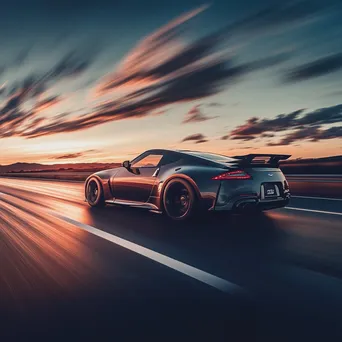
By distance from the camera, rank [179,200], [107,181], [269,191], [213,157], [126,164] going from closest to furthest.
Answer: [269,191]
[179,200]
[213,157]
[126,164]
[107,181]

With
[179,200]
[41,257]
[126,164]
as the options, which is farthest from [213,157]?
[41,257]

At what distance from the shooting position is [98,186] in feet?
31.8

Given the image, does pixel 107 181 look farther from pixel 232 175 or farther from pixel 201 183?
pixel 232 175

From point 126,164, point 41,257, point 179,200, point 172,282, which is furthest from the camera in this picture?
point 126,164

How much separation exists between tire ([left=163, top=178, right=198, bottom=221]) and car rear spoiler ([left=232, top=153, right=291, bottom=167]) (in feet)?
3.55

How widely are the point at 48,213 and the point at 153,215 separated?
2.33 meters

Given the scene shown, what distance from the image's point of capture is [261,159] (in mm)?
7543

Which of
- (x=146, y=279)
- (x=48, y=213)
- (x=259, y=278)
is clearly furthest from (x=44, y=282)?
(x=48, y=213)

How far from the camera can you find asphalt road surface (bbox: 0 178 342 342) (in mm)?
2729

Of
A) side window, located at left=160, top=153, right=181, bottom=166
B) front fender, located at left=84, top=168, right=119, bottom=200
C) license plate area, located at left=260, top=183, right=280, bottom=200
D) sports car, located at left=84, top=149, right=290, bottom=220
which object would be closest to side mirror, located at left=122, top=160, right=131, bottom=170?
sports car, located at left=84, top=149, right=290, bottom=220

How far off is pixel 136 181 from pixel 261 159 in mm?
2571

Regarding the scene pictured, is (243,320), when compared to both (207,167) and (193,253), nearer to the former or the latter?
(193,253)

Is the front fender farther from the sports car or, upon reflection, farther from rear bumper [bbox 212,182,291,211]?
rear bumper [bbox 212,182,291,211]

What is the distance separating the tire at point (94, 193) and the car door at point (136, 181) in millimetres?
591
